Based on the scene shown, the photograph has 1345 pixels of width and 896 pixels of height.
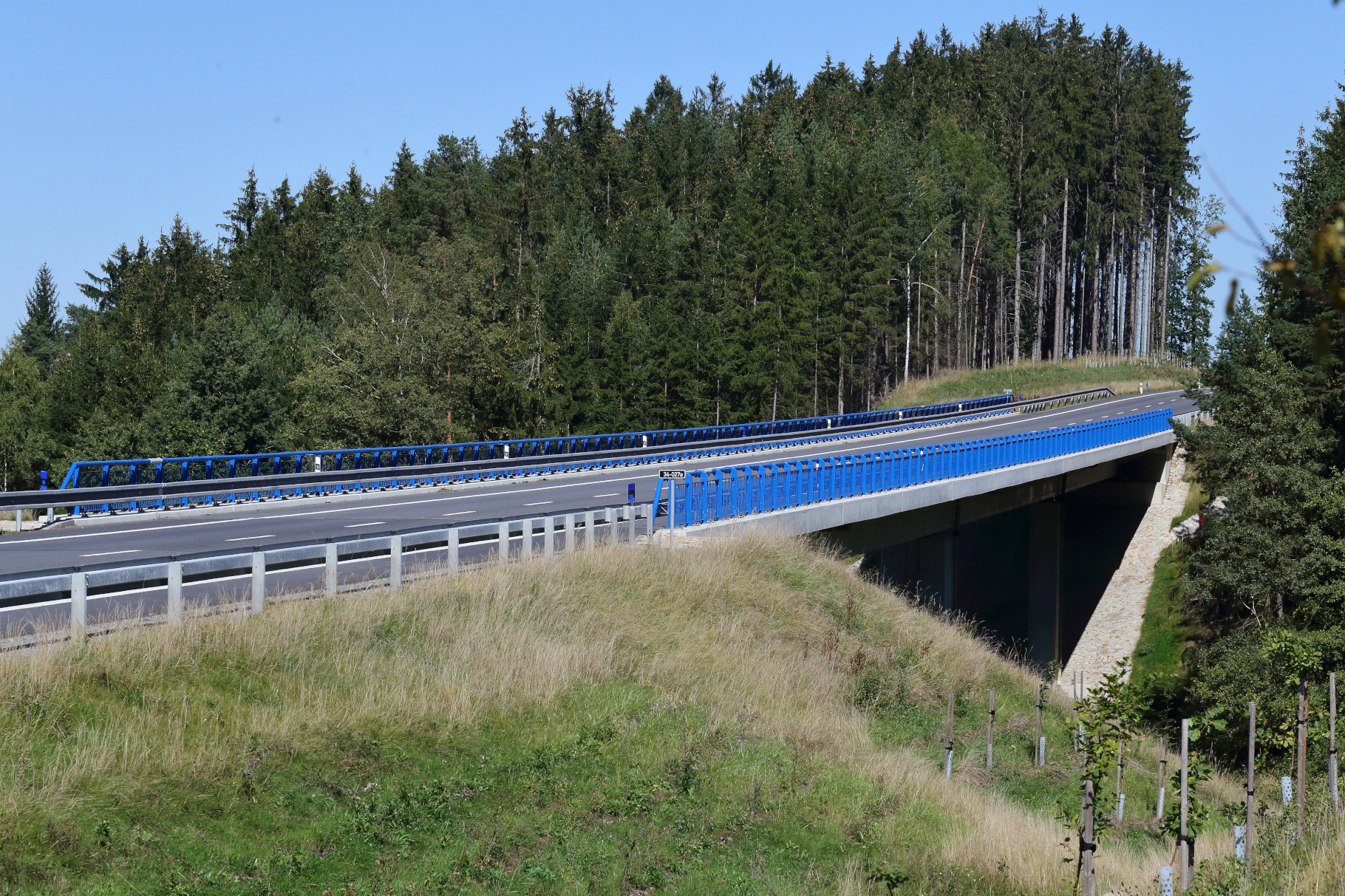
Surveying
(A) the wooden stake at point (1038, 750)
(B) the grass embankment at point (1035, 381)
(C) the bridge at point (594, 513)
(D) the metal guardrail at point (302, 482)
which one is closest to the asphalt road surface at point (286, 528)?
(C) the bridge at point (594, 513)

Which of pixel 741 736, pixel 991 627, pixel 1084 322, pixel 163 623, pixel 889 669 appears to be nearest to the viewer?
pixel 163 623

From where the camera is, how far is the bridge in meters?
15.0

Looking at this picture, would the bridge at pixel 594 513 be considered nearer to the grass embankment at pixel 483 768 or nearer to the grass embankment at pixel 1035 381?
the grass embankment at pixel 483 768

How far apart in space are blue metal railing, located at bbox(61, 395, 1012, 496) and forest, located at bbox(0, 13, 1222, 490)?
7.84m

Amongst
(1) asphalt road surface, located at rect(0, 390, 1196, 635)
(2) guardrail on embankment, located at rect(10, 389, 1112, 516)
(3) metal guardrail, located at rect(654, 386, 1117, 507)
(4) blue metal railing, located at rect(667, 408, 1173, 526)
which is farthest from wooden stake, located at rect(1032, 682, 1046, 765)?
(3) metal guardrail, located at rect(654, 386, 1117, 507)

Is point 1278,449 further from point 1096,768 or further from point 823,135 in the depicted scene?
point 823,135

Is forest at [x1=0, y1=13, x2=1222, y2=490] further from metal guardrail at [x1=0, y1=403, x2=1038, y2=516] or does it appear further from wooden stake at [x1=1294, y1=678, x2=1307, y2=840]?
wooden stake at [x1=1294, y1=678, x2=1307, y2=840]

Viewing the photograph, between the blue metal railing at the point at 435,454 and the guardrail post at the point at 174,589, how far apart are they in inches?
596

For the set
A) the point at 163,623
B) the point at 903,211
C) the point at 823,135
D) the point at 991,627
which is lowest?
the point at 991,627

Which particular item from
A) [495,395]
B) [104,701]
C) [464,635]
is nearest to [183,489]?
[464,635]

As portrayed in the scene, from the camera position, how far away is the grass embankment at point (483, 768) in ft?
28.0

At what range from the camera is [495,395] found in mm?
69938

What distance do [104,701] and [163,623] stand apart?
1.95 meters

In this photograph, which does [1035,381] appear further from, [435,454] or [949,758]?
[949,758]
